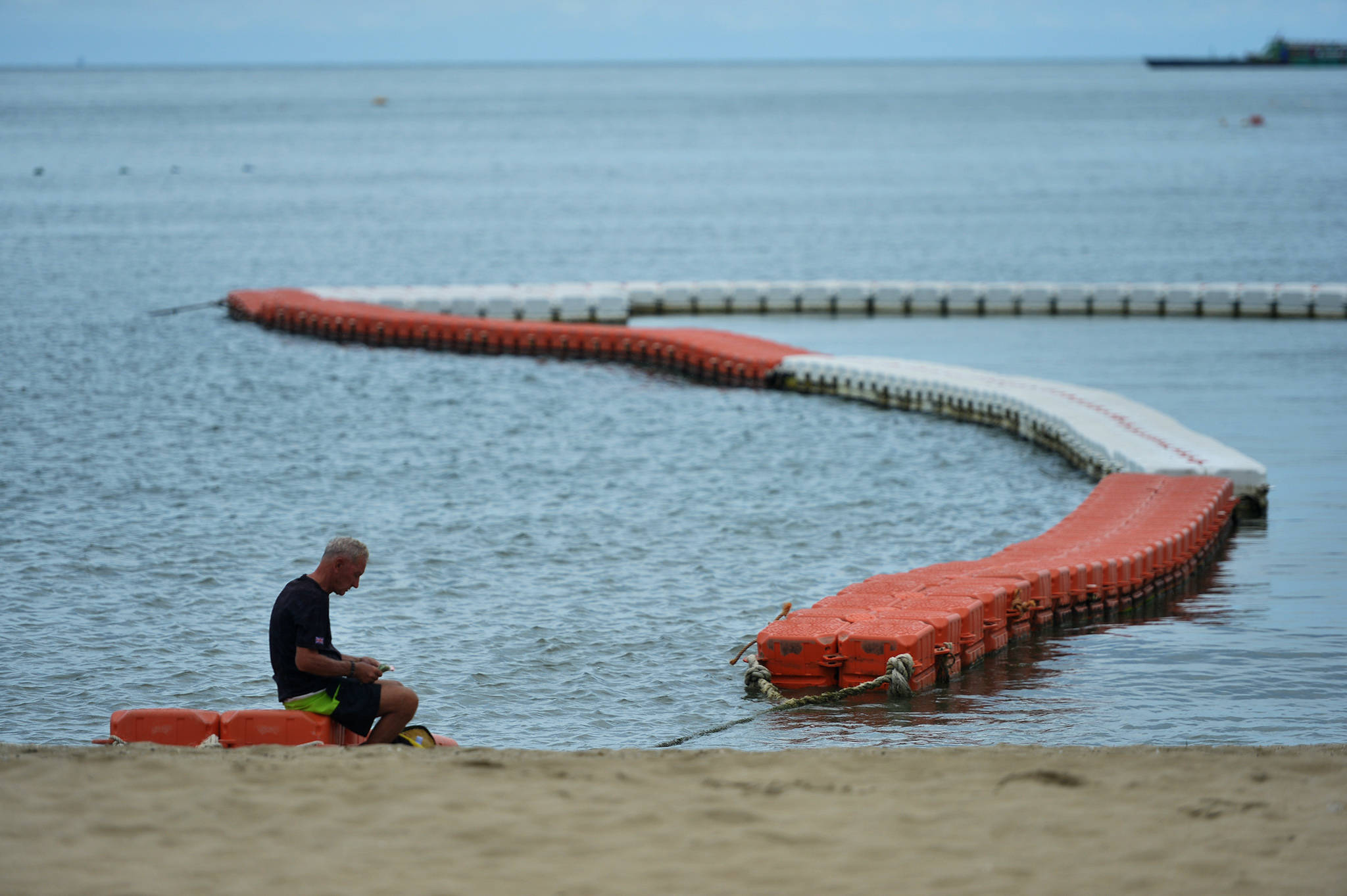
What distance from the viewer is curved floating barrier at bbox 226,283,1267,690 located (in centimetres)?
1702

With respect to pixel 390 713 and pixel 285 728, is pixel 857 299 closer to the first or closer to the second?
pixel 390 713

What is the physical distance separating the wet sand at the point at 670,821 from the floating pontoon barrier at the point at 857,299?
1556 inches

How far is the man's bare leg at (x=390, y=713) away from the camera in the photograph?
41.4ft

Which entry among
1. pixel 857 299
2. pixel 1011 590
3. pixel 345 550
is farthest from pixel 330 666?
pixel 857 299

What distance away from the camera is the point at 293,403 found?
38750mm

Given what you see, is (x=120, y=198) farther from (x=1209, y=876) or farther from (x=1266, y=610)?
(x=1209, y=876)

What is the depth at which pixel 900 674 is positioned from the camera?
1628 centimetres

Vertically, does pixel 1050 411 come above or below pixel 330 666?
above

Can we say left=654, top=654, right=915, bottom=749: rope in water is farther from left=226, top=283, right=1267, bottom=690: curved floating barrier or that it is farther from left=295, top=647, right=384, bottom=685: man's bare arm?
left=295, top=647, right=384, bottom=685: man's bare arm

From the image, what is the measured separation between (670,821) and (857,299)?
44656 mm

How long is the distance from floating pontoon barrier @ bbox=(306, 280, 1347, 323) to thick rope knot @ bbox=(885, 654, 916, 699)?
3517cm

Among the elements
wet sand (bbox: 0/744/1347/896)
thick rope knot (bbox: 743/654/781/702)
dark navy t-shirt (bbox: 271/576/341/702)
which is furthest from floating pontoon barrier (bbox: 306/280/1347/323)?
wet sand (bbox: 0/744/1347/896)

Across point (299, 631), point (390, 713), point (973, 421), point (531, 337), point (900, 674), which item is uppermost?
point (531, 337)

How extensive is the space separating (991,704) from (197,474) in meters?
19.1
